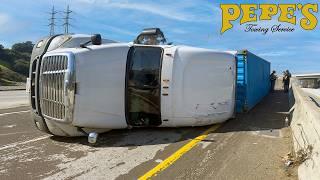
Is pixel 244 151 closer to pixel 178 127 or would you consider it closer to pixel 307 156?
pixel 307 156

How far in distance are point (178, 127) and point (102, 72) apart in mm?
2478

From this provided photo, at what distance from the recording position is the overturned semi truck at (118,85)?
7.77 m

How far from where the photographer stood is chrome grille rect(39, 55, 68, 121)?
7.68 m

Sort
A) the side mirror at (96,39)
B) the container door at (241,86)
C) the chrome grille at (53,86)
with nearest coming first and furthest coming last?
the chrome grille at (53,86), the side mirror at (96,39), the container door at (241,86)

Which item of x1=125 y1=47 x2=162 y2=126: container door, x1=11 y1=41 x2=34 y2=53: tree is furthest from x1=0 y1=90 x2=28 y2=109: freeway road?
x1=11 y1=41 x2=34 y2=53: tree

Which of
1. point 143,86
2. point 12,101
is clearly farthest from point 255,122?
point 12,101

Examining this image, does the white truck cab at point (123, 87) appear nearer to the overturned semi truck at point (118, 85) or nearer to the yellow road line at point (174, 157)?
the overturned semi truck at point (118, 85)

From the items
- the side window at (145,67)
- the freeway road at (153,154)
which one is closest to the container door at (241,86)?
the freeway road at (153,154)

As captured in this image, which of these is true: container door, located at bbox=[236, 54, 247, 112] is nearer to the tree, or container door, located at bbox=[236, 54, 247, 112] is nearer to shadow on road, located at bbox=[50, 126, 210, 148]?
shadow on road, located at bbox=[50, 126, 210, 148]

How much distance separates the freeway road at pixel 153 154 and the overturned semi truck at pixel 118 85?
0.41 metres

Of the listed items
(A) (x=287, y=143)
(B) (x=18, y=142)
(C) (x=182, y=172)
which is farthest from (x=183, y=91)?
(B) (x=18, y=142)

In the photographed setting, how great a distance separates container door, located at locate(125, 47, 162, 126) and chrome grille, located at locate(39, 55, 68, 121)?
56.5 inches

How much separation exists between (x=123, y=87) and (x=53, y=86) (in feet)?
4.89

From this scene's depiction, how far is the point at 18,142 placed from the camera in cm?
820
